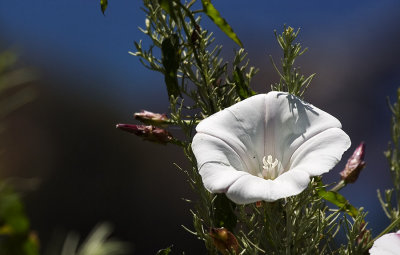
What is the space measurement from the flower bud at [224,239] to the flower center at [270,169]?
16 centimetres

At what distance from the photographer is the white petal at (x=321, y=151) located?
807 mm

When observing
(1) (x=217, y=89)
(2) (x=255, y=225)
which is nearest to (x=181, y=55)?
(1) (x=217, y=89)

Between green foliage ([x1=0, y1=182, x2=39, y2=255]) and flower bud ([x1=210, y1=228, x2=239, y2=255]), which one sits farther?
flower bud ([x1=210, y1=228, x2=239, y2=255])

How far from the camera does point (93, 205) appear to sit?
4.16m

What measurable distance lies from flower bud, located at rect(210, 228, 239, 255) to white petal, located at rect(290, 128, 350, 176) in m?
0.15

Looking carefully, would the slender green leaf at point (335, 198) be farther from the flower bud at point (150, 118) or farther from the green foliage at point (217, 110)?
the flower bud at point (150, 118)

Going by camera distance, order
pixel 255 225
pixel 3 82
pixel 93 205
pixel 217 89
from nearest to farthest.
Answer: pixel 3 82
pixel 255 225
pixel 217 89
pixel 93 205

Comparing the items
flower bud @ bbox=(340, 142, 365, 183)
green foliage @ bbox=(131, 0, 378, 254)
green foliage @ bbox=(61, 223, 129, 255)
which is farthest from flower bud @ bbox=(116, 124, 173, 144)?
green foliage @ bbox=(61, 223, 129, 255)

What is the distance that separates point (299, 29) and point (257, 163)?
0.82 ft

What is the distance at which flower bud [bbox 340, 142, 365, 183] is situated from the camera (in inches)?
39.7

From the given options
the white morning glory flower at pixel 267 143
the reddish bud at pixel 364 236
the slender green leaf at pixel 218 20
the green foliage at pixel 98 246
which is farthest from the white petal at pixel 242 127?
the green foliage at pixel 98 246

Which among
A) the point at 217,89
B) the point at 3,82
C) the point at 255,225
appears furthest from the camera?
the point at 217,89

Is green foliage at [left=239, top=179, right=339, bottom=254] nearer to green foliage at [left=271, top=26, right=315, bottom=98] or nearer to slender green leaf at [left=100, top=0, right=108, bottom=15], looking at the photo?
green foliage at [left=271, top=26, right=315, bottom=98]

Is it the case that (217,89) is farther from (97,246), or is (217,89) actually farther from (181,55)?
(97,246)
